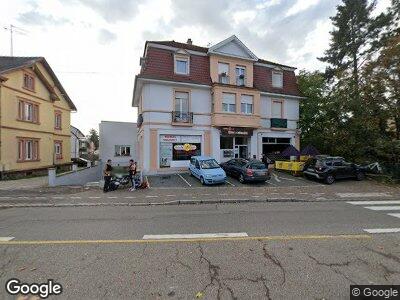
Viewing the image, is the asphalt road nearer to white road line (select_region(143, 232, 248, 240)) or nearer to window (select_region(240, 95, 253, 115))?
white road line (select_region(143, 232, 248, 240))

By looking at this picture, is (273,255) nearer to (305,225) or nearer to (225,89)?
(305,225)

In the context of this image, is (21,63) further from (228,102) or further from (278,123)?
(278,123)

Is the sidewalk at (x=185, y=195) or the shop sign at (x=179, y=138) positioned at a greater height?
the shop sign at (x=179, y=138)

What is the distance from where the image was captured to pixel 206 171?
52.1ft

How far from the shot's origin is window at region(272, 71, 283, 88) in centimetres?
2391

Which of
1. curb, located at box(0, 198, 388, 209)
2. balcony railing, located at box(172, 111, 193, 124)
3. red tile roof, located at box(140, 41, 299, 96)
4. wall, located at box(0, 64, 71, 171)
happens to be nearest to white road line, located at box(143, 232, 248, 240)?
curb, located at box(0, 198, 388, 209)

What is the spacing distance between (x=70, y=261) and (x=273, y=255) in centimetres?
394

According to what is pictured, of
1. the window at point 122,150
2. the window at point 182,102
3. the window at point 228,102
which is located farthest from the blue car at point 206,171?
the window at point 122,150

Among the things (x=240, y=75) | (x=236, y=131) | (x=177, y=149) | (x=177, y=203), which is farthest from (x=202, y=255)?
(x=240, y=75)

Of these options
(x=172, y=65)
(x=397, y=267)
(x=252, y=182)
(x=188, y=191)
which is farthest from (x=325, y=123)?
(x=397, y=267)

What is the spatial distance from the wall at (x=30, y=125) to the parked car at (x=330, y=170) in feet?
73.0

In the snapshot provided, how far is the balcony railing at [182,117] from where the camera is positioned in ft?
64.0

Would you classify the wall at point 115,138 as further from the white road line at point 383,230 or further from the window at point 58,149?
the white road line at point 383,230

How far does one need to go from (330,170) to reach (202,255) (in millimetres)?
14532
